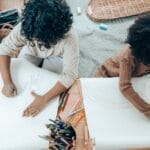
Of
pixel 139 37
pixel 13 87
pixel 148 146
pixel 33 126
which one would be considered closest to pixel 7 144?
pixel 33 126

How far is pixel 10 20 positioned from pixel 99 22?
17.7 inches

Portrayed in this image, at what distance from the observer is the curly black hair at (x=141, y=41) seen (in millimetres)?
1251

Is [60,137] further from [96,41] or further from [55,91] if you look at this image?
[96,41]

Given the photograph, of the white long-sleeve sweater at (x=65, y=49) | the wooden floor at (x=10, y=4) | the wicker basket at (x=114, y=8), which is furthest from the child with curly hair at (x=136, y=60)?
the wooden floor at (x=10, y=4)

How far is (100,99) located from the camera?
132 cm

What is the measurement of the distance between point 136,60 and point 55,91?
1.06 feet

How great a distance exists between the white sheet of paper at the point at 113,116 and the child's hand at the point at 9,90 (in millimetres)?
259

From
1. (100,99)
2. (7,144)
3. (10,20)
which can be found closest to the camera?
(7,144)

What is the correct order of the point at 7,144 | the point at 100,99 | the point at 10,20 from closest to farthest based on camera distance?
the point at 7,144
the point at 100,99
the point at 10,20

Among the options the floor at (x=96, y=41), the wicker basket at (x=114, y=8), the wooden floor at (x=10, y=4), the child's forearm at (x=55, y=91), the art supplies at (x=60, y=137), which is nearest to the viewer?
the art supplies at (x=60, y=137)

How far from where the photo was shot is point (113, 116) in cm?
127

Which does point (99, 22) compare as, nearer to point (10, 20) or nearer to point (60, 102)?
point (10, 20)

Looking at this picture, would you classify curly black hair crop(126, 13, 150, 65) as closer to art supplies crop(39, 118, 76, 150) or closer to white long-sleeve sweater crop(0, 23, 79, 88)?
Answer: white long-sleeve sweater crop(0, 23, 79, 88)

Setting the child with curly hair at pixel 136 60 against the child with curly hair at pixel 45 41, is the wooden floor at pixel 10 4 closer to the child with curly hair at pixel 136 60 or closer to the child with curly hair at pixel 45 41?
the child with curly hair at pixel 45 41
